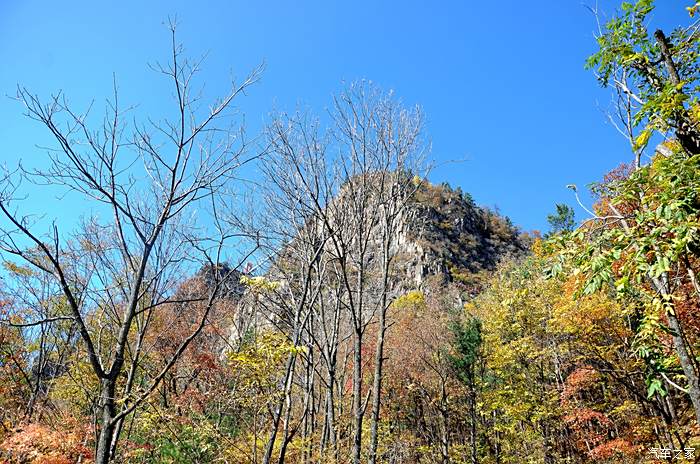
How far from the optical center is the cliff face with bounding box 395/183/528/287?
63.1 meters

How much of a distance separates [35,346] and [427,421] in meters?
17.0

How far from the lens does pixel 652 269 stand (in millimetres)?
2826

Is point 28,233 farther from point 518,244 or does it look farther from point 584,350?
point 518,244

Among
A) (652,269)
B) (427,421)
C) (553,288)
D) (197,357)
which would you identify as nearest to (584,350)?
(553,288)

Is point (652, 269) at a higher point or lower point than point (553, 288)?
lower

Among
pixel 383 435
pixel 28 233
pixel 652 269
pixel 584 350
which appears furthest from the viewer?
pixel 584 350

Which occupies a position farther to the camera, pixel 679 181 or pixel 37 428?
pixel 37 428

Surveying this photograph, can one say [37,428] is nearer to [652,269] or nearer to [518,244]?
[652,269]

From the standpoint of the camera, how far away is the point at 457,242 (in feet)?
239

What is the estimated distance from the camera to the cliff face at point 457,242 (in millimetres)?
63125

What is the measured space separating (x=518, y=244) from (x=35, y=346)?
83011 mm

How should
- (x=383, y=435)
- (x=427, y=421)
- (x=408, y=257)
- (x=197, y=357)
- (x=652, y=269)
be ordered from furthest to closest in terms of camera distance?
(x=408, y=257)
(x=427, y=421)
(x=197, y=357)
(x=383, y=435)
(x=652, y=269)

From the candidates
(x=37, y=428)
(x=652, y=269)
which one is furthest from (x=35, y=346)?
(x=652, y=269)

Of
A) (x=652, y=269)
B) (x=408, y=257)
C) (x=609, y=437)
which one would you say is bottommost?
(x=609, y=437)
